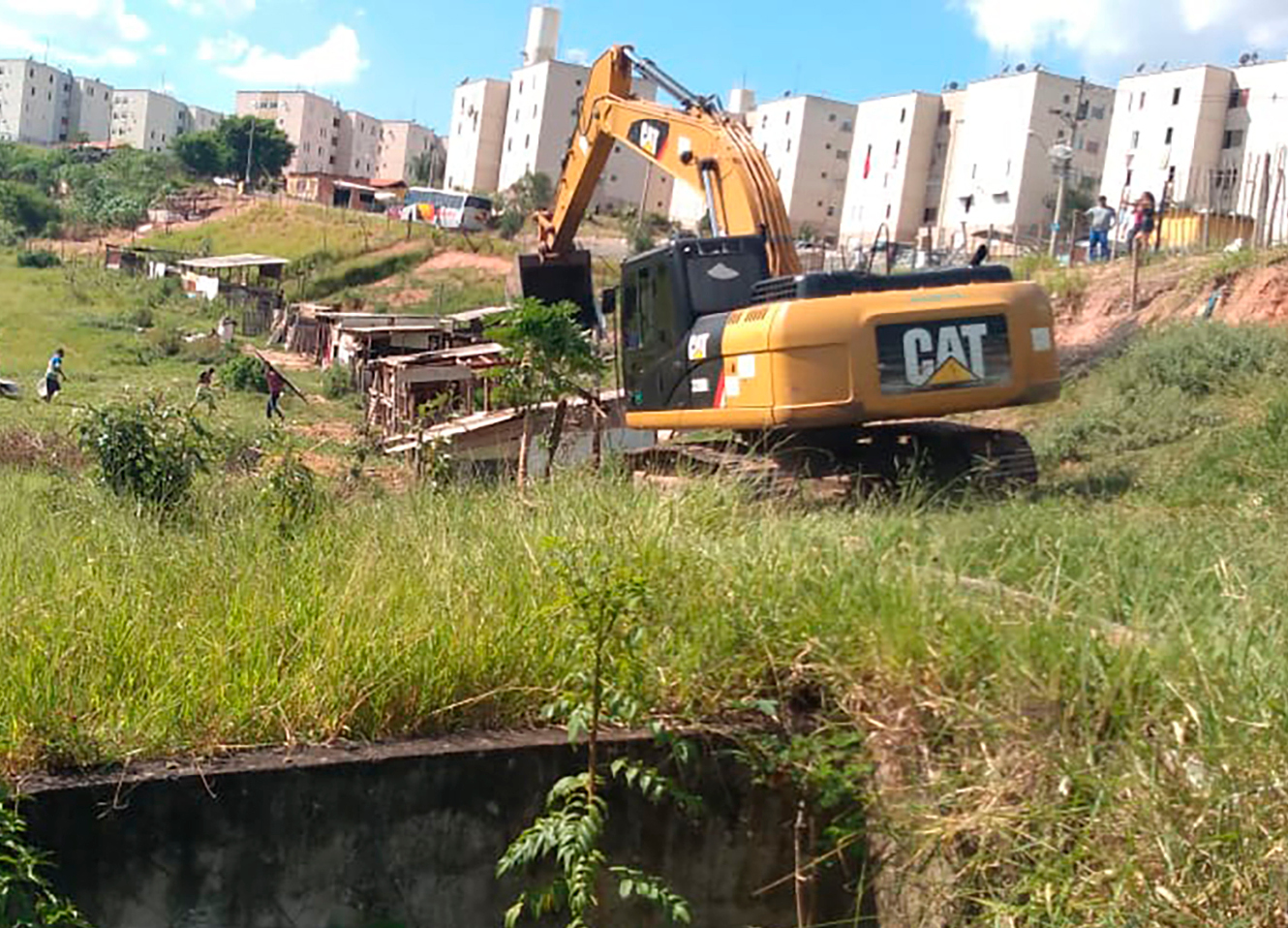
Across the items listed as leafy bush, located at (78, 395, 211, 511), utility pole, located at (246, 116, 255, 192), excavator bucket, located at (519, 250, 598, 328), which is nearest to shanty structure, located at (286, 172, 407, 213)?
utility pole, located at (246, 116, 255, 192)

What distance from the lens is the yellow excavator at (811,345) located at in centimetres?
1024

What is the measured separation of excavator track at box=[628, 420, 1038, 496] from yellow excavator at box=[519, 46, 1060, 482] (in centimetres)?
2

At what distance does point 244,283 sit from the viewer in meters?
60.9

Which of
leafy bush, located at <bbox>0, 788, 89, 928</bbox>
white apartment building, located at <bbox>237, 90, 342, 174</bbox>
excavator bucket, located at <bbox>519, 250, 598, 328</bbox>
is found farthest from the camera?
white apartment building, located at <bbox>237, 90, 342, 174</bbox>

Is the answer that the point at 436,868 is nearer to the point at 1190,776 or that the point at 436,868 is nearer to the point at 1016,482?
the point at 1190,776

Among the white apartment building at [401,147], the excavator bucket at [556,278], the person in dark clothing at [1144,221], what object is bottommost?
the excavator bucket at [556,278]

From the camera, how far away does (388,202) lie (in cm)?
9006

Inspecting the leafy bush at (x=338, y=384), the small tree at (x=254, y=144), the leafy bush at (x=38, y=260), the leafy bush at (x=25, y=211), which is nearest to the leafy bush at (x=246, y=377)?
the leafy bush at (x=338, y=384)

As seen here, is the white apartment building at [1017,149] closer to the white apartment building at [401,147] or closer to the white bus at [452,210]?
the white bus at [452,210]

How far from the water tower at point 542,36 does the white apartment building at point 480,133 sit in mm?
5820

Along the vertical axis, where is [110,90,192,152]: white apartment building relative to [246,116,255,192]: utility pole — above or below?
above

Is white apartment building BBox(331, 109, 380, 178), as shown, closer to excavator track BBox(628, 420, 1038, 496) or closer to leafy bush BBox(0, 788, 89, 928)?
excavator track BBox(628, 420, 1038, 496)

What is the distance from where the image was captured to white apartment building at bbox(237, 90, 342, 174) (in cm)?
13512

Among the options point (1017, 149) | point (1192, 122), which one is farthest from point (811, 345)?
point (1017, 149)
